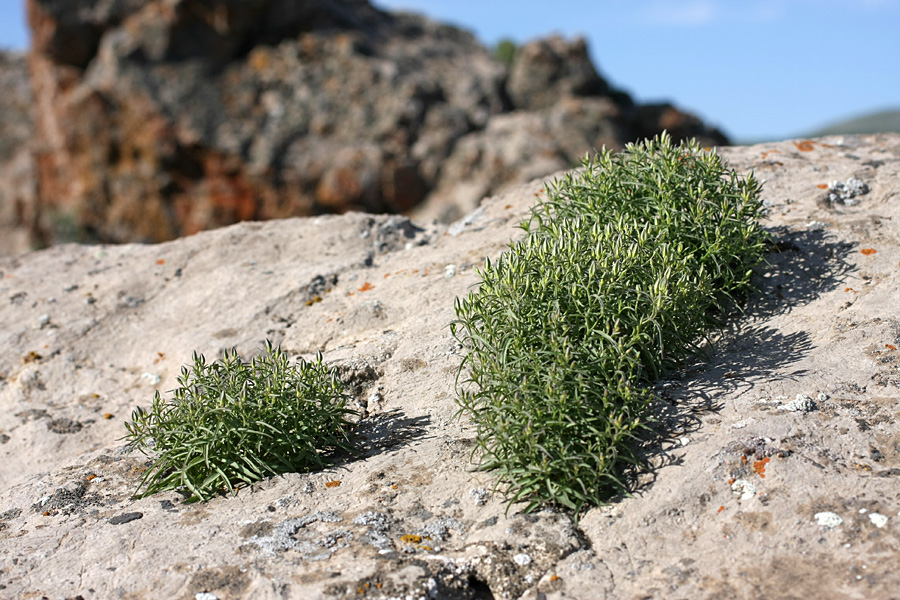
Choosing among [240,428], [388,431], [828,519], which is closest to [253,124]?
[388,431]

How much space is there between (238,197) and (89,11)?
15.9 feet

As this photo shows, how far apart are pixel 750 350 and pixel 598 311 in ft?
3.47

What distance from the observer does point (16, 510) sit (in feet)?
12.4

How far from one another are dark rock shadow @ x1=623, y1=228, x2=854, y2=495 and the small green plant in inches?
60.2

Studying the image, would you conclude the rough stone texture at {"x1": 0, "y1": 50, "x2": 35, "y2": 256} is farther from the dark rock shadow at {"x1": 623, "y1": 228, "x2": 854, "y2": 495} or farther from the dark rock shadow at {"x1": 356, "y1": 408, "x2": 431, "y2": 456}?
the dark rock shadow at {"x1": 623, "y1": 228, "x2": 854, "y2": 495}

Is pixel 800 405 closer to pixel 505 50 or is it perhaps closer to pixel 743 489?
pixel 743 489

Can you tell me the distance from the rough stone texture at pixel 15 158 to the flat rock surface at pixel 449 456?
13439 mm

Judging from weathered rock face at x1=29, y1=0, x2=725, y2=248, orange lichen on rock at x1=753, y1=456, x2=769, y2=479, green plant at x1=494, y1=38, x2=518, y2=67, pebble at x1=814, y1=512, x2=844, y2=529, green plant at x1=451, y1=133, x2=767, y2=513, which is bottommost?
pebble at x1=814, y1=512, x2=844, y2=529

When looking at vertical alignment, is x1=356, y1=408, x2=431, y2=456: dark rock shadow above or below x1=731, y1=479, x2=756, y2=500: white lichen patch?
above

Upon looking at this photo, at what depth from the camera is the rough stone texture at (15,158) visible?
17625 millimetres

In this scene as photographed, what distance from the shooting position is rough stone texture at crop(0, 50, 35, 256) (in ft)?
57.8

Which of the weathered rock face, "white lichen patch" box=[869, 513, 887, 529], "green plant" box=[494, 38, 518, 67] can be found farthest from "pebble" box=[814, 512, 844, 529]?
"green plant" box=[494, 38, 518, 67]

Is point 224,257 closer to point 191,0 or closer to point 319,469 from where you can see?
point 319,469

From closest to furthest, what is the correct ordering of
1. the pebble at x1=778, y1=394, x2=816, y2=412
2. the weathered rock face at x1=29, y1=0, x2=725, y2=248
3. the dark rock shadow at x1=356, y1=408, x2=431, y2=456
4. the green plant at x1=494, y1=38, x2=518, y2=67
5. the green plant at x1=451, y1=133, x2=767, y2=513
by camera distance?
the green plant at x1=451, y1=133, x2=767, y2=513, the pebble at x1=778, y1=394, x2=816, y2=412, the dark rock shadow at x1=356, y1=408, x2=431, y2=456, the weathered rock face at x1=29, y1=0, x2=725, y2=248, the green plant at x1=494, y1=38, x2=518, y2=67
